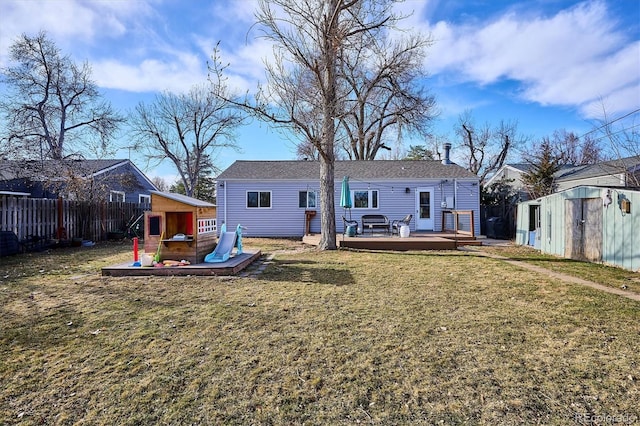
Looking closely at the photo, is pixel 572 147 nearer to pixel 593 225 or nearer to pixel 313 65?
pixel 593 225

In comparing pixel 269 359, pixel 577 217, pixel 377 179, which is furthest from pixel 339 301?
pixel 377 179

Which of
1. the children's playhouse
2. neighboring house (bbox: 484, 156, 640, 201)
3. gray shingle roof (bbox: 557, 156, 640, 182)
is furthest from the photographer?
gray shingle roof (bbox: 557, 156, 640, 182)

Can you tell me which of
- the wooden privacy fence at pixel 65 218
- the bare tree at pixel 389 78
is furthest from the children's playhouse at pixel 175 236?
the wooden privacy fence at pixel 65 218

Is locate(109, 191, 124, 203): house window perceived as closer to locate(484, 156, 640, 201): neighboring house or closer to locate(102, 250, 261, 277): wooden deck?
locate(102, 250, 261, 277): wooden deck

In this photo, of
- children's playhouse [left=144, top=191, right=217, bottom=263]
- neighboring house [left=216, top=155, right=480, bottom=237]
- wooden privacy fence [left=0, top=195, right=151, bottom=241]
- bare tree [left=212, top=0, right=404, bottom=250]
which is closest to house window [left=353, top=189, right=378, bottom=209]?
neighboring house [left=216, top=155, right=480, bottom=237]

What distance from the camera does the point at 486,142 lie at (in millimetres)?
30562

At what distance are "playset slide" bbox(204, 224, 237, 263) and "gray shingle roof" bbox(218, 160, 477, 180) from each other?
28.1ft

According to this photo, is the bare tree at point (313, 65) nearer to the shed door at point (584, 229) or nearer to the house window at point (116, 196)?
the shed door at point (584, 229)

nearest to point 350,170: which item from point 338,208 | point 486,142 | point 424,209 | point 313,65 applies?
point 338,208

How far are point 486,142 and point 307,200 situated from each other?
73.0 feet

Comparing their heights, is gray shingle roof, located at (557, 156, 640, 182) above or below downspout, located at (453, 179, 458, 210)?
above

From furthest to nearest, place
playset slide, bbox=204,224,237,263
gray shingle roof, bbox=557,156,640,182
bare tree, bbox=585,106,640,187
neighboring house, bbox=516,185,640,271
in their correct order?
gray shingle roof, bbox=557,156,640,182 → bare tree, bbox=585,106,640,187 → neighboring house, bbox=516,185,640,271 → playset slide, bbox=204,224,237,263

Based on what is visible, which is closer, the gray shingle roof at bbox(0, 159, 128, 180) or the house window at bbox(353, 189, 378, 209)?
the gray shingle roof at bbox(0, 159, 128, 180)

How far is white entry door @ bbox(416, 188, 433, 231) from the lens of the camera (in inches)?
627
